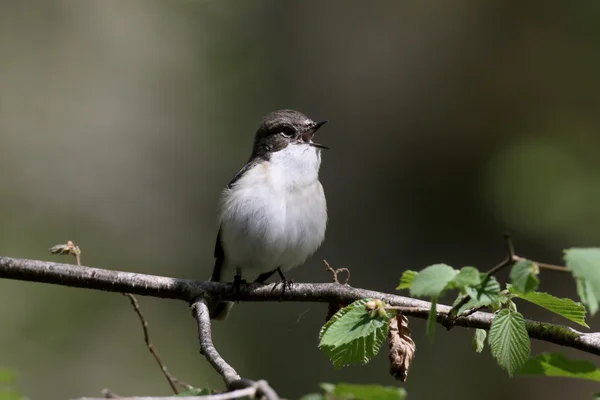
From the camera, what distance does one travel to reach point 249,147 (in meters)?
8.69

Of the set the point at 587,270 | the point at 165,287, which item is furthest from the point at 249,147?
the point at 587,270

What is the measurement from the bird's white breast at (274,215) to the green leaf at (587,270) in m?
2.68

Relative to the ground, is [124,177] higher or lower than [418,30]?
lower

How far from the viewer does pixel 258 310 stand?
24.0 feet

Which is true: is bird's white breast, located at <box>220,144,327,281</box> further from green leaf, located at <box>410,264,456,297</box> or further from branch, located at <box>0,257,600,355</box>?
green leaf, located at <box>410,264,456,297</box>

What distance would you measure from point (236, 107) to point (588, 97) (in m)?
4.20

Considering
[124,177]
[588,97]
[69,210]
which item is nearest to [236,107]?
[124,177]

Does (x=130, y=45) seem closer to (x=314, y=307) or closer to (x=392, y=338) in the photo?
(x=314, y=307)

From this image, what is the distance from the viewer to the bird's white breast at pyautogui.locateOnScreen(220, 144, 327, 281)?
14.3 ft

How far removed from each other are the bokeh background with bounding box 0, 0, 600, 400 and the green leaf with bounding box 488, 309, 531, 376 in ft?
12.5

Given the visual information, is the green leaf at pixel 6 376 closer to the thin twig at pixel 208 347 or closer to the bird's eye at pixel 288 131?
the thin twig at pixel 208 347

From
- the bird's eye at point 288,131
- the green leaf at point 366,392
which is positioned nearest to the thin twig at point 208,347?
the green leaf at point 366,392

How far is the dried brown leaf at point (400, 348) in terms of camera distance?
2.72m

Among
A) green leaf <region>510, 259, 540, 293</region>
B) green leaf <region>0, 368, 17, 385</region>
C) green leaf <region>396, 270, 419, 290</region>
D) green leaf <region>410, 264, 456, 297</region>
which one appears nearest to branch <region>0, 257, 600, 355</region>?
green leaf <region>396, 270, 419, 290</region>
